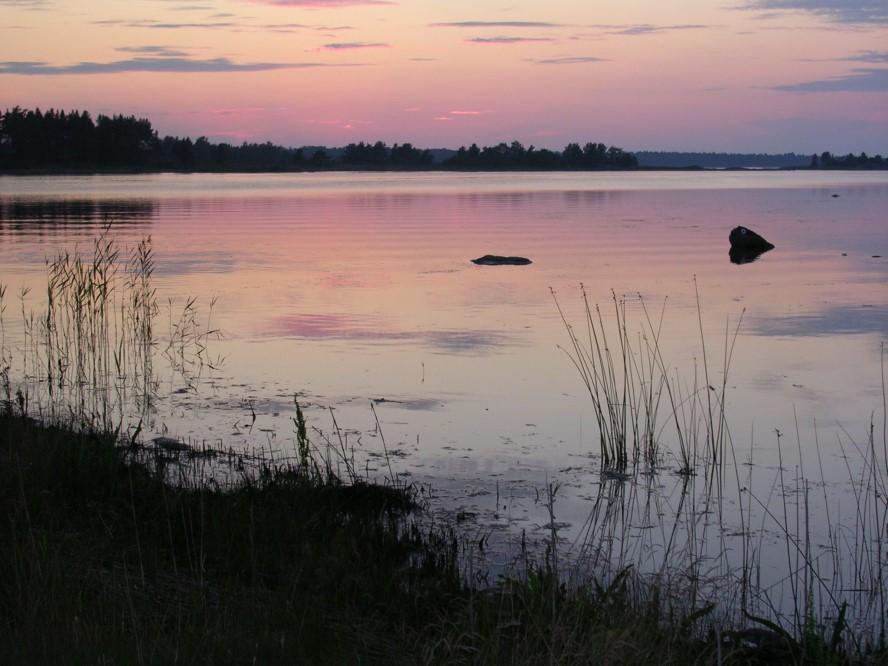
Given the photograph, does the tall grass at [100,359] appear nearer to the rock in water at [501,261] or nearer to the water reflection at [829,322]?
the water reflection at [829,322]

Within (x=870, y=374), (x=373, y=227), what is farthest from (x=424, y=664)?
(x=373, y=227)

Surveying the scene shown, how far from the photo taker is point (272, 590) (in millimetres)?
5918

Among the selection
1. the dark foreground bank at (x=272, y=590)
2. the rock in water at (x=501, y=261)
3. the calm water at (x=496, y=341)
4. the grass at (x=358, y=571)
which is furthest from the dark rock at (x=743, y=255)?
the dark foreground bank at (x=272, y=590)

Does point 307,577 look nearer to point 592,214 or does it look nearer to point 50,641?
point 50,641

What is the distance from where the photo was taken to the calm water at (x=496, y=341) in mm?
9273

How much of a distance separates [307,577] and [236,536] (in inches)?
29.3

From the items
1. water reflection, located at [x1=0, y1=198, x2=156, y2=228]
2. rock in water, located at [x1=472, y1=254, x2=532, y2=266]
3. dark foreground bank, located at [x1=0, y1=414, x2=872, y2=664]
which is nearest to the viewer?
dark foreground bank, located at [x1=0, y1=414, x2=872, y2=664]

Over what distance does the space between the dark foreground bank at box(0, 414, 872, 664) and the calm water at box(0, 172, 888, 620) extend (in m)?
1.31

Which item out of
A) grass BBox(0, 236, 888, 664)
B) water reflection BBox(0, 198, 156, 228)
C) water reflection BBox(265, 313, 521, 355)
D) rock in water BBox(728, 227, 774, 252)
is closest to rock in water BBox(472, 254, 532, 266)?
rock in water BBox(728, 227, 774, 252)

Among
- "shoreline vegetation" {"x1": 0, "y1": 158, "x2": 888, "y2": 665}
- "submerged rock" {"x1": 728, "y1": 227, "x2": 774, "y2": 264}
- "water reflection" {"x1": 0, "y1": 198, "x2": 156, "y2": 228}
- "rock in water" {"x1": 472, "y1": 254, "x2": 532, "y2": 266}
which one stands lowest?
"shoreline vegetation" {"x1": 0, "y1": 158, "x2": 888, "y2": 665}

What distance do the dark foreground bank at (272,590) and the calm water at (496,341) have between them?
1.31m

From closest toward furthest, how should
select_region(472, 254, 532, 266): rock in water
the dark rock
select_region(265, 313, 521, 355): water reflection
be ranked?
select_region(265, 313, 521, 355): water reflection → select_region(472, 254, 532, 266): rock in water → the dark rock

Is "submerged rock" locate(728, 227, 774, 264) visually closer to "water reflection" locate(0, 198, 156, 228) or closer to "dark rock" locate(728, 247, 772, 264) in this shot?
"dark rock" locate(728, 247, 772, 264)

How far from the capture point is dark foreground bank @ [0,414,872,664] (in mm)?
4621
